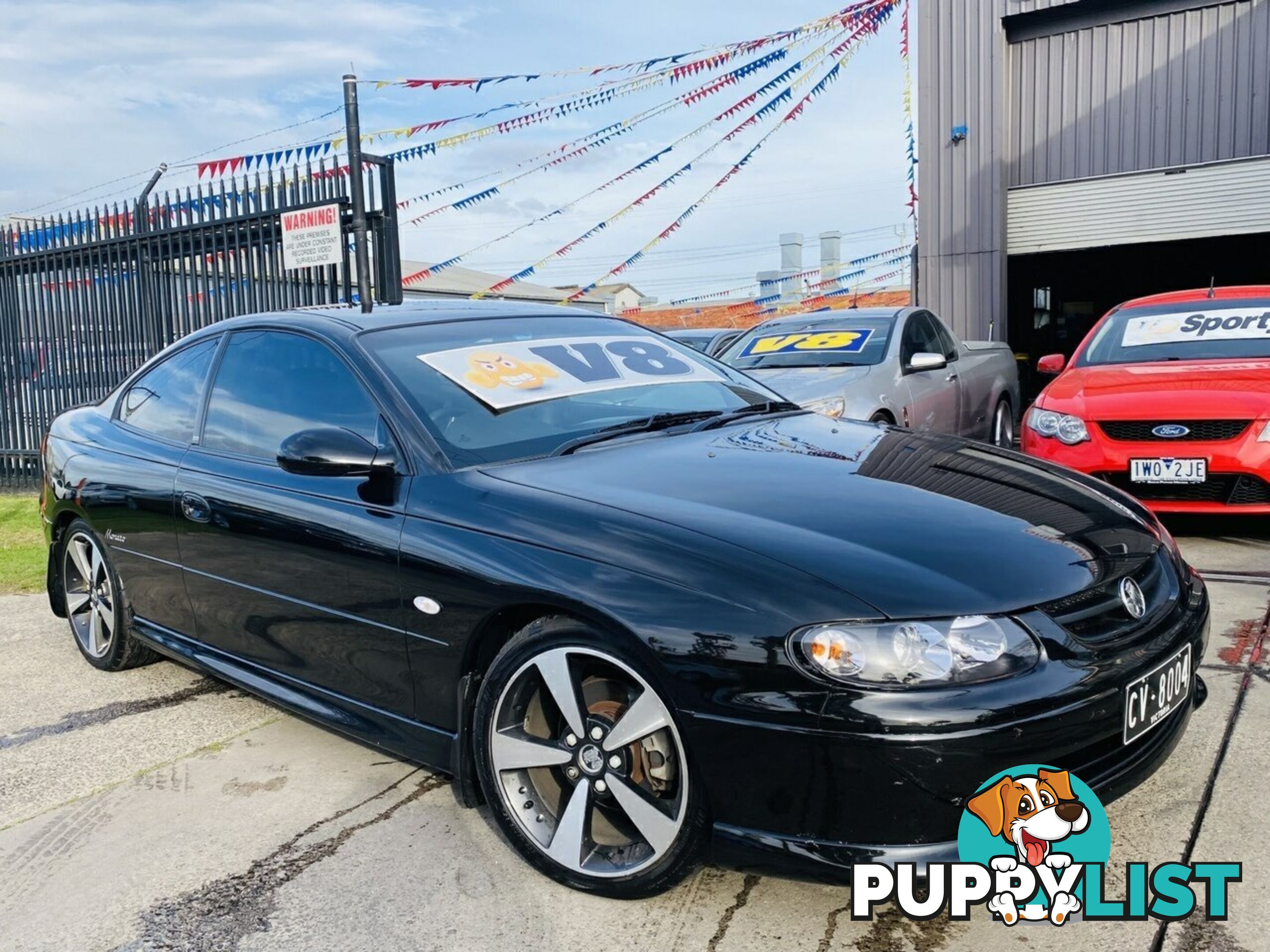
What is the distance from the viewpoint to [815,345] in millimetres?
7801

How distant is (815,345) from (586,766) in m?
5.69

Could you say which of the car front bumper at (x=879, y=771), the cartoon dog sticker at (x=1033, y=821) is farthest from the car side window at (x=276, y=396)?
the cartoon dog sticker at (x=1033, y=821)

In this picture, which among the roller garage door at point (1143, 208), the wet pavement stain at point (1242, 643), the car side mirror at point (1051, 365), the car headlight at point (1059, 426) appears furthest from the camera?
the roller garage door at point (1143, 208)

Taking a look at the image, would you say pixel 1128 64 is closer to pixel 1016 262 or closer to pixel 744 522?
pixel 1016 262

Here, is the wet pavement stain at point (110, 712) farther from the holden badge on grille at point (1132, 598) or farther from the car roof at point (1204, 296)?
the car roof at point (1204, 296)

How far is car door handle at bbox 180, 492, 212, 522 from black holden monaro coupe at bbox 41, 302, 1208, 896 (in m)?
0.01

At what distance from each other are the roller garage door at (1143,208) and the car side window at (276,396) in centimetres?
1118

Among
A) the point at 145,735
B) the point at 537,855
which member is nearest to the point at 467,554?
the point at 537,855

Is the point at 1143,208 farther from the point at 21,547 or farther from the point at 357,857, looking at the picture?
the point at 357,857

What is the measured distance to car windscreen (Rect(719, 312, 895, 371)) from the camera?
7531 mm

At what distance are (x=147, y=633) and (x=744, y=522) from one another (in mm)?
2727

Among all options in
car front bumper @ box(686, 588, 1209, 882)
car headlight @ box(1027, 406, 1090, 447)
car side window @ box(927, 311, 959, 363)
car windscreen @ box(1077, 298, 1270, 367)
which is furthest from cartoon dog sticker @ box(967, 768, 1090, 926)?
car side window @ box(927, 311, 959, 363)

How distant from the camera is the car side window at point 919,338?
7734mm

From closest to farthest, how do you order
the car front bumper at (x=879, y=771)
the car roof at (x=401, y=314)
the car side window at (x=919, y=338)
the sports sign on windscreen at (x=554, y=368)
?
the car front bumper at (x=879, y=771)
the sports sign on windscreen at (x=554, y=368)
the car roof at (x=401, y=314)
the car side window at (x=919, y=338)
